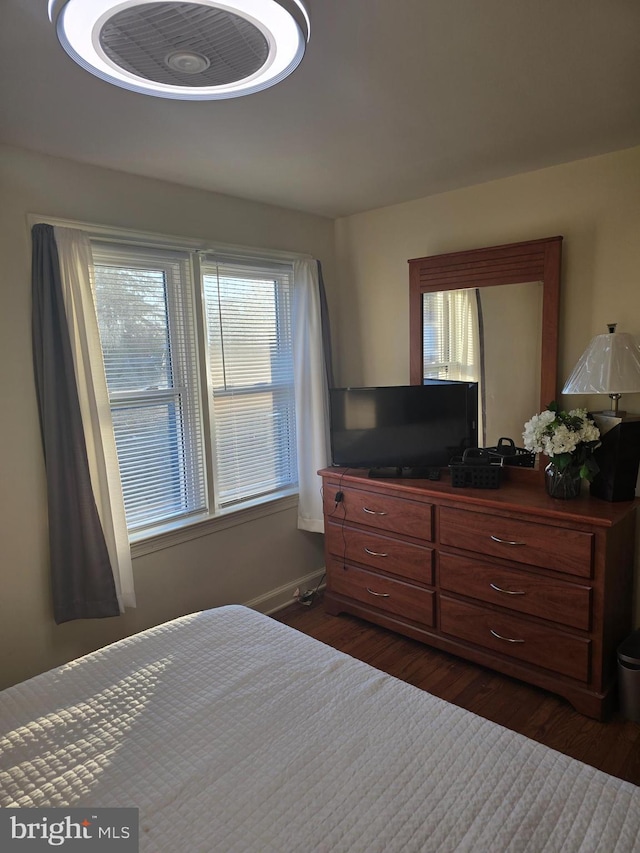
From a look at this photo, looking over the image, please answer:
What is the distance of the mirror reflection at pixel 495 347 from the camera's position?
9.13 feet

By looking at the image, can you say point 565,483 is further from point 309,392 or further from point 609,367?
point 309,392

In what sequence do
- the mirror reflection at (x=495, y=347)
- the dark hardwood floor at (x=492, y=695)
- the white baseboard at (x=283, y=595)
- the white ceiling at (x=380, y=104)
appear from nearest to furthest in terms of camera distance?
1. the white ceiling at (x=380, y=104)
2. the dark hardwood floor at (x=492, y=695)
3. the mirror reflection at (x=495, y=347)
4. the white baseboard at (x=283, y=595)

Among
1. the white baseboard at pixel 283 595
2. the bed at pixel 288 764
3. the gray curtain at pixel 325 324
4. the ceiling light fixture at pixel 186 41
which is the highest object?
the ceiling light fixture at pixel 186 41

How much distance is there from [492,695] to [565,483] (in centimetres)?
103

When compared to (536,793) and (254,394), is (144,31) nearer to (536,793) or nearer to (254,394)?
(536,793)

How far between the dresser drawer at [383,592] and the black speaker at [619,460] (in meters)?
1.00

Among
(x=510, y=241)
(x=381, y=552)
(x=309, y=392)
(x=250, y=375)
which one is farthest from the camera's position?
(x=309, y=392)

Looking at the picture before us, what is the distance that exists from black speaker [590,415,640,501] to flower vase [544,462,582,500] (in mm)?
97

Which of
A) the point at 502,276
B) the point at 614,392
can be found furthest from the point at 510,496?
the point at 502,276

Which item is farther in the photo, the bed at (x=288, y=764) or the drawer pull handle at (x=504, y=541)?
the drawer pull handle at (x=504, y=541)

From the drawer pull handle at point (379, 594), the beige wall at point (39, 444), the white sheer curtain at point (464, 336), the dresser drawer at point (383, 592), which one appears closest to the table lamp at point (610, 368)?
the white sheer curtain at point (464, 336)

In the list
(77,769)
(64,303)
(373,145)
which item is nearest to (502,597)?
(77,769)

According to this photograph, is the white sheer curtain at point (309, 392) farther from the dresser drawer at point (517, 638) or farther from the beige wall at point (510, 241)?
the dresser drawer at point (517, 638)

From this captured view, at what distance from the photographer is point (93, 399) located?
2408 mm
